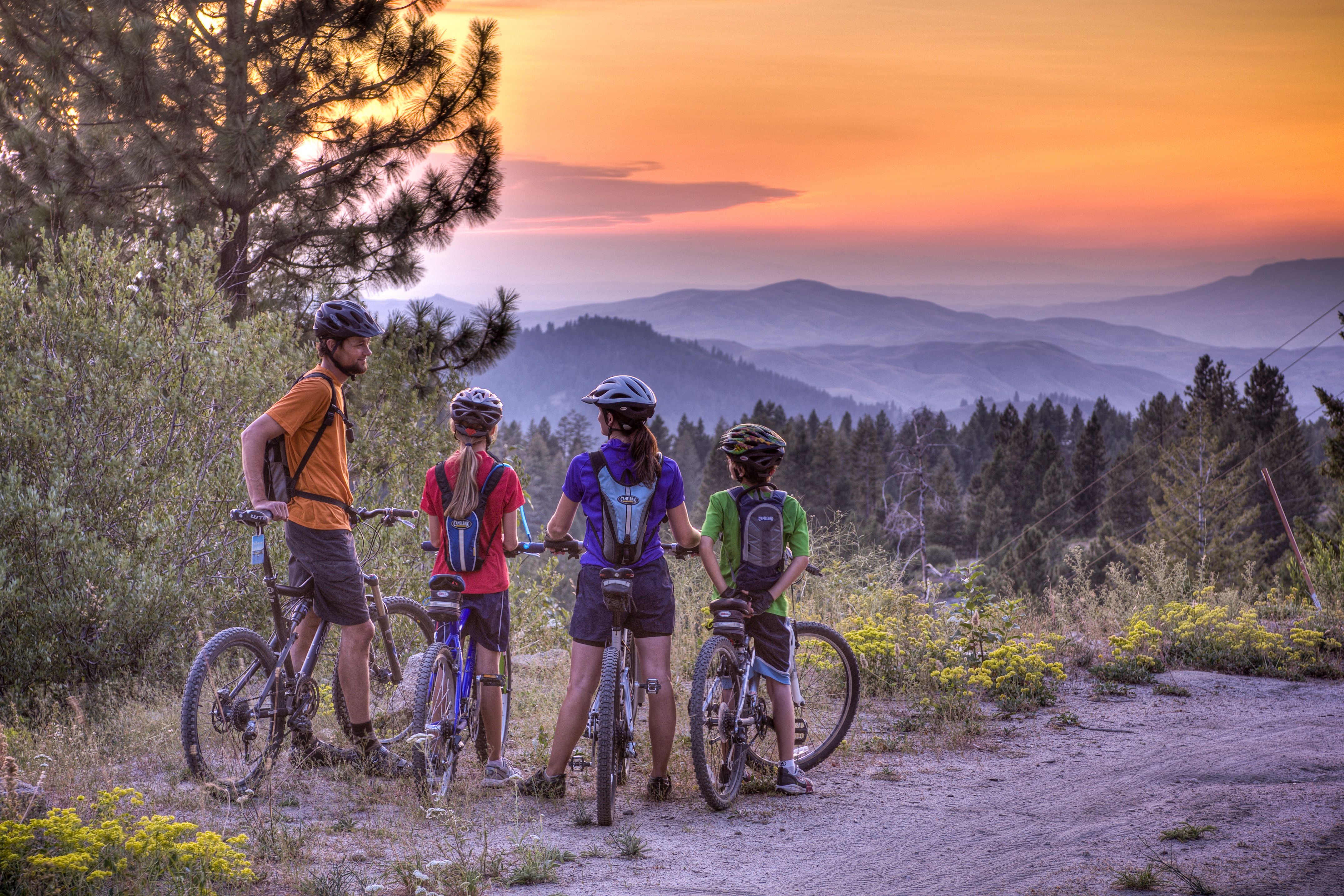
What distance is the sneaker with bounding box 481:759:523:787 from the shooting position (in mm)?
5363

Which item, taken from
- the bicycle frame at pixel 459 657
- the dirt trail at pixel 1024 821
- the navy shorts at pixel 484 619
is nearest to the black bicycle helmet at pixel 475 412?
the navy shorts at pixel 484 619

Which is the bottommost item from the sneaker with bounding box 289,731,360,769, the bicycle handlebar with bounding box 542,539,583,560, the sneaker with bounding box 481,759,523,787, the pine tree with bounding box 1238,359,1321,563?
the sneaker with bounding box 481,759,523,787

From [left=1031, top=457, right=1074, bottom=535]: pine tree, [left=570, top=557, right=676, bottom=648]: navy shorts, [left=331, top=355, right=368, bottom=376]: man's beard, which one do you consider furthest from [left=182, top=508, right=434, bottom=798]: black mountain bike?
[left=1031, top=457, right=1074, bottom=535]: pine tree

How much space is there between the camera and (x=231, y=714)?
197 inches

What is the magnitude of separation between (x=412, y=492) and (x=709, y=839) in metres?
8.45

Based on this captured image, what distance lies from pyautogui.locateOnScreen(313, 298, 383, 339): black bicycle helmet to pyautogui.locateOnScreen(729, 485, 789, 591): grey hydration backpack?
225cm

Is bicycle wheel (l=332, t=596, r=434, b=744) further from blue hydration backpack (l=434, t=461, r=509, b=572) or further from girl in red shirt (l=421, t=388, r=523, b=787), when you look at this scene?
blue hydration backpack (l=434, t=461, r=509, b=572)

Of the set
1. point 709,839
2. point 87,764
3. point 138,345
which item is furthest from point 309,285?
point 709,839

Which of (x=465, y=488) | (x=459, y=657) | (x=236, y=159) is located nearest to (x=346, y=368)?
(x=465, y=488)

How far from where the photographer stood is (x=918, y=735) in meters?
7.07

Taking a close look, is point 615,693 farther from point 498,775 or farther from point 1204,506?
point 1204,506

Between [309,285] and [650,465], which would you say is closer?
[650,465]

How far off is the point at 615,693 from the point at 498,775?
997 millimetres

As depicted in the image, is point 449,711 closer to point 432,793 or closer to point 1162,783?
point 432,793
